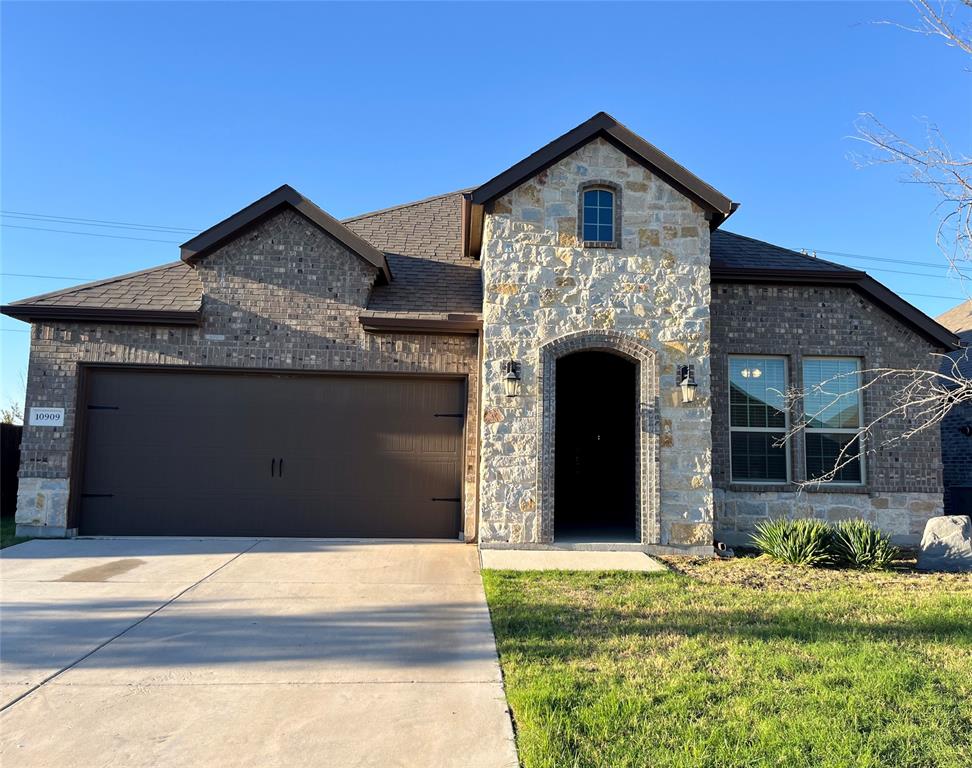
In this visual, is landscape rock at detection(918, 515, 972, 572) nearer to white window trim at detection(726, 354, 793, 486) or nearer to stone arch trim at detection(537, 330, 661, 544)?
white window trim at detection(726, 354, 793, 486)

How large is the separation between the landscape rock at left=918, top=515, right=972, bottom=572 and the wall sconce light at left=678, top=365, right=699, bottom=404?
12.5 ft

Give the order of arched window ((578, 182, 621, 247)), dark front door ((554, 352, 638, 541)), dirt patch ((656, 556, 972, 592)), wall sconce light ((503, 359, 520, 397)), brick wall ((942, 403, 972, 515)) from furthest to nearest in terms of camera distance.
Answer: brick wall ((942, 403, 972, 515)) < dark front door ((554, 352, 638, 541)) < arched window ((578, 182, 621, 247)) < wall sconce light ((503, 359, 520, 397)) < dirt patch ((656, 556, 972, 592))

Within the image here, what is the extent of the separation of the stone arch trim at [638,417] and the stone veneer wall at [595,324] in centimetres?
2

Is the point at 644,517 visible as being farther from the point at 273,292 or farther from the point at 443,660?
the point at 273,292

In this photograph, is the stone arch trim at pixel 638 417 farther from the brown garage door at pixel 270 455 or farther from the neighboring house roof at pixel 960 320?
the neighboring house roof at pixel 960 320

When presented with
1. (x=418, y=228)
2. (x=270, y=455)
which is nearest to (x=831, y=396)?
(x=418, y=228)

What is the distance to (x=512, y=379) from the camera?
9.70m

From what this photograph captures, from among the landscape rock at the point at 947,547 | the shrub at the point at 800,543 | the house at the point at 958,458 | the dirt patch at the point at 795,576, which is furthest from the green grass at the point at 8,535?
the house at the point at 958,458

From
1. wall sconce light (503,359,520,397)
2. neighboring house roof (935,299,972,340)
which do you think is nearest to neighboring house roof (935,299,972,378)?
neighboring house roof (935,299,972,340)

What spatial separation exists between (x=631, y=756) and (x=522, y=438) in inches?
246

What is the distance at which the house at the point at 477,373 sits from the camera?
32.6 ft

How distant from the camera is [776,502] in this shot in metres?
10.9

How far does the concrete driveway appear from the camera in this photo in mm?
3820

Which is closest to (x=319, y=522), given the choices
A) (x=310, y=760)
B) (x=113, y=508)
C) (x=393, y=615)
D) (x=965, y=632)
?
(x=113, y=508)
